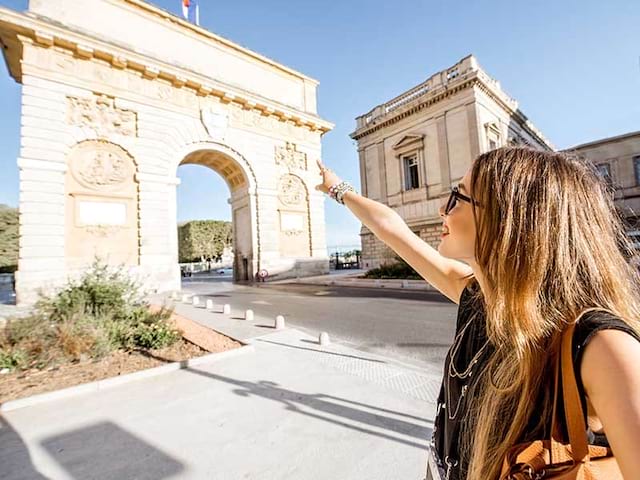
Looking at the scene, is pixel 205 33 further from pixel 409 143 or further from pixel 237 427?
pixel 237 427

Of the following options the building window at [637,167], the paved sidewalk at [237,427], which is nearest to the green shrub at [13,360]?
the paved sidewalk at [237,427]

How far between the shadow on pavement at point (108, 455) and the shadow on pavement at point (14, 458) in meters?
0.13

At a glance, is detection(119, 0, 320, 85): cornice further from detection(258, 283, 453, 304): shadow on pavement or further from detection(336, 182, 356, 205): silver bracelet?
detection(336, 182, 356, 205): silver bracelet

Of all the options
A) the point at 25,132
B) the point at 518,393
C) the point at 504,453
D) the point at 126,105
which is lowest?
the point at 504,453

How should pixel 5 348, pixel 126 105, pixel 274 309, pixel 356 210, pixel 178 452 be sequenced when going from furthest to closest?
pixel 126 105
pixel 274 309
pixel 5 348
pixel 178 452
pixel 356 210

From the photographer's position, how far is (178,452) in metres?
2.38

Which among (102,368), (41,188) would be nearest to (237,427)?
(102,368)

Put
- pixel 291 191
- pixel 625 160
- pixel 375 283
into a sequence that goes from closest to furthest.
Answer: pixel 375 283, pixel 291 191, pixel 625 160

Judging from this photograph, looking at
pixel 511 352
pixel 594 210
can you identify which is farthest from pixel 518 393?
pixel 594 210

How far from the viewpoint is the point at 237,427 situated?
2.67 meters

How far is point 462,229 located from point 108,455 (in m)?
3.04

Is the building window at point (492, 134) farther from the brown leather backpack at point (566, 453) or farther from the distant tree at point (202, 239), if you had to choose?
the distant tree at point (202, 239)

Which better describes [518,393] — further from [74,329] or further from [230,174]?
[230,174]

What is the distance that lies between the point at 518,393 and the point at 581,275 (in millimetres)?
341
